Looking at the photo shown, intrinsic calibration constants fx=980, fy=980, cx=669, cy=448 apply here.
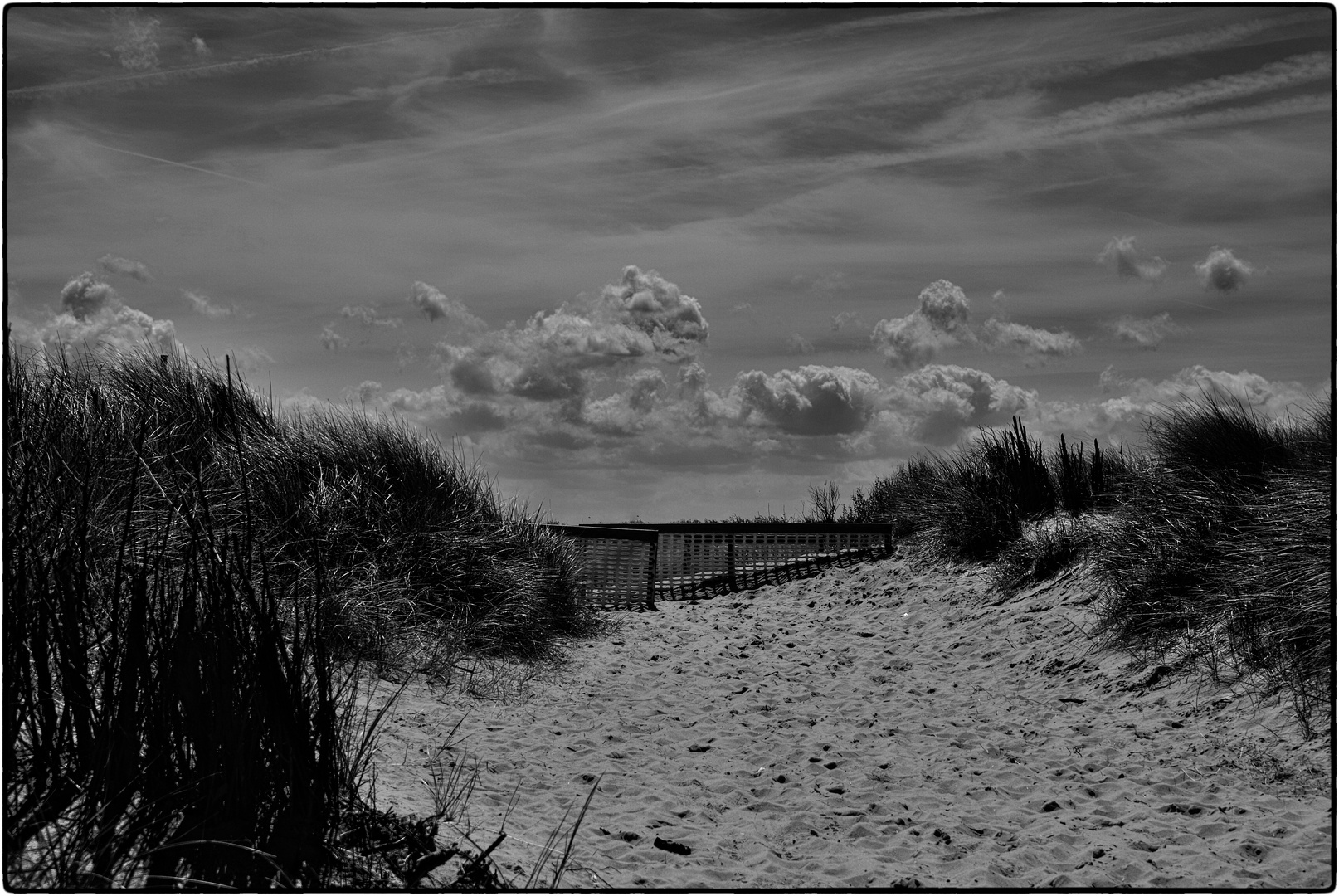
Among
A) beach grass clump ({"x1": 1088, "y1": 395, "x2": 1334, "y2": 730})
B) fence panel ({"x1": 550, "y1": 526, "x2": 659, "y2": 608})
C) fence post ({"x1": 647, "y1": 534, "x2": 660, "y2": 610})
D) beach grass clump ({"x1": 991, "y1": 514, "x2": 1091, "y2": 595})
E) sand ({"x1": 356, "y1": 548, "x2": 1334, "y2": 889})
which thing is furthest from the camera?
fence post ({"x1": 647, "y1": 534, "x2": 660, "y2": 610})

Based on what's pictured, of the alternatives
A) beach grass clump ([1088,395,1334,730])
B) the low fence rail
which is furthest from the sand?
the low fence rail

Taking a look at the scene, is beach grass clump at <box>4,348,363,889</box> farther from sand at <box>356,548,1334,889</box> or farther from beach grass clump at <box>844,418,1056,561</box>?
beach grass clump at <box>844,418,1056,561</box>

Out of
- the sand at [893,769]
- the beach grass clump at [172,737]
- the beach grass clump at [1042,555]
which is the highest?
the beach grass clump at [1042,555]

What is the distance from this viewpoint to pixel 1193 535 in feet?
25.1

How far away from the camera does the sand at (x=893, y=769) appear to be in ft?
14.3

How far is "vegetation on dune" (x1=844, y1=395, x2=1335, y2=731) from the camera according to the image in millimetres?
6039

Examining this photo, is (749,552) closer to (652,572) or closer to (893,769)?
(652,572)

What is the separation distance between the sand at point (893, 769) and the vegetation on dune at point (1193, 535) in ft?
1.10

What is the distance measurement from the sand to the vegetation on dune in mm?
335

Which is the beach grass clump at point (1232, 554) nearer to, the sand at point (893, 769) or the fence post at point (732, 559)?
the sand at point (893, 769)

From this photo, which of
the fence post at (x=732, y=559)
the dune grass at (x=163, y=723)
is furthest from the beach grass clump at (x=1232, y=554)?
the fence post at (x=732, y=559)

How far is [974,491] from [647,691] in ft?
20.2

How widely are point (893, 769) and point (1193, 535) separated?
3547mm

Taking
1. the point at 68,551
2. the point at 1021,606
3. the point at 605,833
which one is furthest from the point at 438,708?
the point at 1021,606
